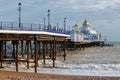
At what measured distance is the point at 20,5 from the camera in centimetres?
4747

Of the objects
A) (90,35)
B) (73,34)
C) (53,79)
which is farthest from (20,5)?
(90,35)

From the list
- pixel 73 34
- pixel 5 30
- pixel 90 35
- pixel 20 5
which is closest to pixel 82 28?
pixel 90 35

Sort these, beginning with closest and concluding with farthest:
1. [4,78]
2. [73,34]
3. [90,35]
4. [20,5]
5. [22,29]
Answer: [4,78] → [22,29] → [20,5] → [73,34] → [90,35]

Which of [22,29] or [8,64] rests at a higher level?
[22,29]

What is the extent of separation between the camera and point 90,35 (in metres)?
136

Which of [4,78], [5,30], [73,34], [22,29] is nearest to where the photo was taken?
[4,78]

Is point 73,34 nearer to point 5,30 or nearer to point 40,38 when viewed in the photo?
point 40,38

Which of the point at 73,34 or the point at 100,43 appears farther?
the point at 100,43

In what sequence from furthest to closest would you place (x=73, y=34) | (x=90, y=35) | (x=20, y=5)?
(x=90, y=35), (x=73, y=34), (x=20, y=5)

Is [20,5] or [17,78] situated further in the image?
[20,5]

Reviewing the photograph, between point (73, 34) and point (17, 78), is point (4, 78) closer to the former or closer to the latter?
point (17, 78)

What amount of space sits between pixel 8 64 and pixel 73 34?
44.9 meters

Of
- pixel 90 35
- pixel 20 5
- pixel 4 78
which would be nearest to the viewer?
pixel 4 78

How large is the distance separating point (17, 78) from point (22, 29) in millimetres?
19221
